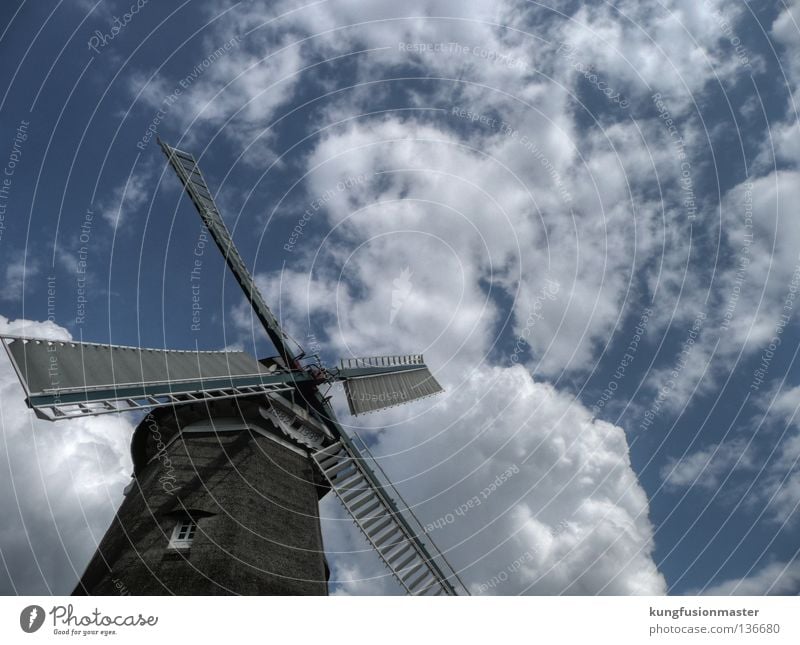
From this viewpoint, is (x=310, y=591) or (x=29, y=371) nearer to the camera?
(x=29, y=371)

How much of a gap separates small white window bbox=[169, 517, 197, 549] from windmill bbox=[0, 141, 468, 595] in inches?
1.5

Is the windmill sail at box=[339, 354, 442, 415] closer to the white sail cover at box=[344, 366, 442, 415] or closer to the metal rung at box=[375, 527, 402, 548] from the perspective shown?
the white sail cover at box=[344, 366, 442, 415]

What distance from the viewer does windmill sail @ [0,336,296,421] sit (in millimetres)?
12688

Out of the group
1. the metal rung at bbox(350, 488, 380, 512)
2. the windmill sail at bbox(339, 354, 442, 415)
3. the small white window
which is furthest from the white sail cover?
the small white window

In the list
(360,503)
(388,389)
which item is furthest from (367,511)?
(388,389)

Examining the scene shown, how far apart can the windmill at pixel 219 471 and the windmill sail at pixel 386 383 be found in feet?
9.38

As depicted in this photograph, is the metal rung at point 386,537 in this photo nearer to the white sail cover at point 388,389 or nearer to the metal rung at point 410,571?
the metal rung at point 410,571

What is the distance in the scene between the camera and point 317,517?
719 inches

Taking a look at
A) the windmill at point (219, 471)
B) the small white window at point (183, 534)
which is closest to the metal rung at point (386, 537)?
the windmill at point (219, 471)

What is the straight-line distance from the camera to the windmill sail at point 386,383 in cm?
2575

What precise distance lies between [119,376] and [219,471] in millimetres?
4448
